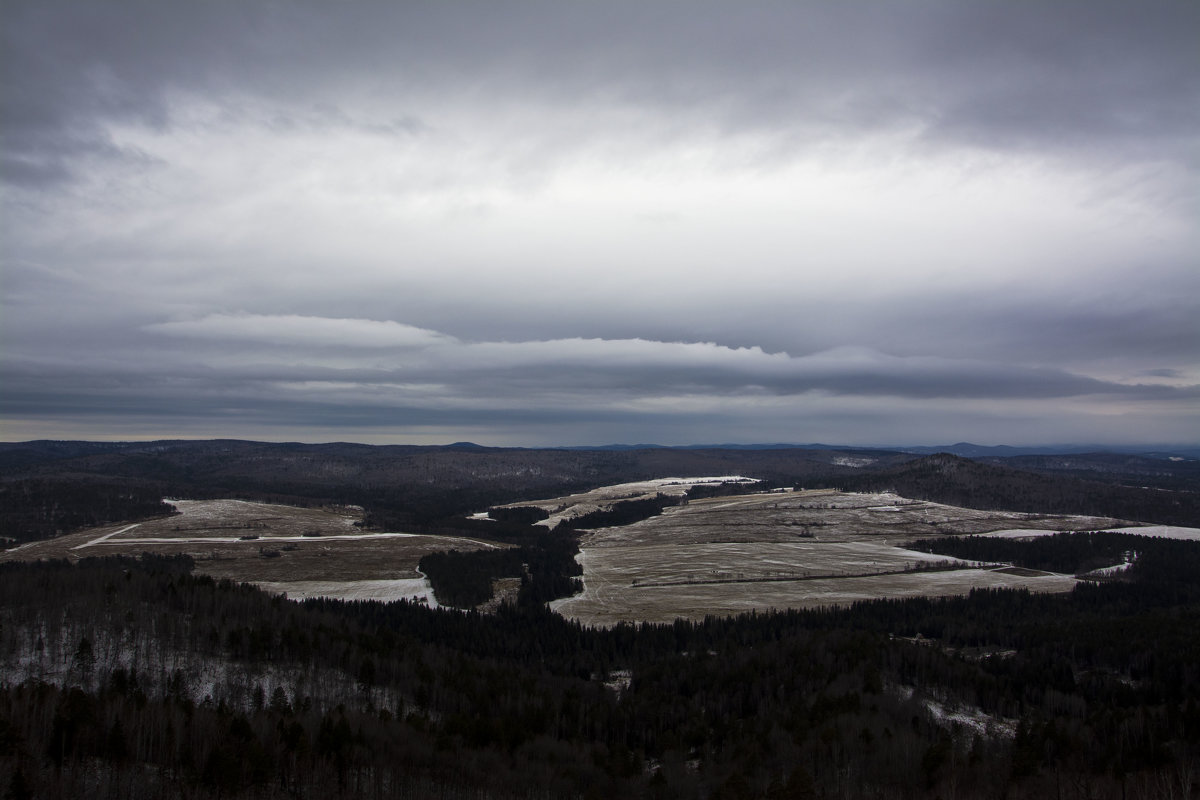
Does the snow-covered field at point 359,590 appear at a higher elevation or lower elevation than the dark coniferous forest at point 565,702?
lower

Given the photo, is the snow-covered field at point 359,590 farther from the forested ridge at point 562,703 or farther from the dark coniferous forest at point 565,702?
the forested ridge at point 562,703

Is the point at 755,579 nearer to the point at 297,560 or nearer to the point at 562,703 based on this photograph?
the point at 562,703

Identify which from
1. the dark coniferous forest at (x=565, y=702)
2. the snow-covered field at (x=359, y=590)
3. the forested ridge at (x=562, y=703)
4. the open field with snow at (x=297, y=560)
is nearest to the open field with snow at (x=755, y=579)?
the dark coniferous forest at (x=565, y=702)

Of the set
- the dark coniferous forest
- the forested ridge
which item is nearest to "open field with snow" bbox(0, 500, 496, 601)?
the dark coniferous forest

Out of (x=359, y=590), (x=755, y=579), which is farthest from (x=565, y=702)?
(x=755, y=579)

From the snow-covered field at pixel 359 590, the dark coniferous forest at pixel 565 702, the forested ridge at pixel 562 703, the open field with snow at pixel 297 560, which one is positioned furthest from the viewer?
the open field with snow at pixel 297 560

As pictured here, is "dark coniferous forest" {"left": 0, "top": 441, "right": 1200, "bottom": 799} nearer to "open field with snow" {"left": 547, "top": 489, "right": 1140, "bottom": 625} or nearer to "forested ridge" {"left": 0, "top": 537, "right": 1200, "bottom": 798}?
"forested ridge" {"left": 0, "top": 537, "right": 1200, "bottom": 798}

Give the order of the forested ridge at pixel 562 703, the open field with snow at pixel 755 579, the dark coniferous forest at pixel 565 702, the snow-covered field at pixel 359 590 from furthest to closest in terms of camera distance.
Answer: the snow-covered field at pixel 359 590
the open field with snow at pixel 755 579
the forested ridge at pixel 562 703
the dark coniferous forest at pixel 565 702

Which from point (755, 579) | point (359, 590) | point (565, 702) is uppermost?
point (565, 702)

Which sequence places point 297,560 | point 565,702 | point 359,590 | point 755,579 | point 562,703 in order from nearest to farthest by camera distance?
1. point 562,703
2. point 565,702
3. point 359,590
4. point 755,579
5. point 297,560
